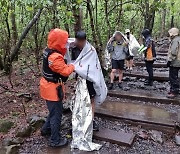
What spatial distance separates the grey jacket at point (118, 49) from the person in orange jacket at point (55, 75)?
339 centimetres

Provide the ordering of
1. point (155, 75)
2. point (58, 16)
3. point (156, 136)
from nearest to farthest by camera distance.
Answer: point (156, 136) < point (58, 16) < point (155, 75)

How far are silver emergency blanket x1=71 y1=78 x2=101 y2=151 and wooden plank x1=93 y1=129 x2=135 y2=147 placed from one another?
0.29m

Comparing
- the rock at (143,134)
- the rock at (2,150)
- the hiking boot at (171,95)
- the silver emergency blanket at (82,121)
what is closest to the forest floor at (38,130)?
the rock at (143,134)

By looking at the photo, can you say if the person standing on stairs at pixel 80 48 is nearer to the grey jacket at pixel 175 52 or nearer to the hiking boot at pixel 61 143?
the hiking boot at pixel 61 143

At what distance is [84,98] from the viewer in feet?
15.9

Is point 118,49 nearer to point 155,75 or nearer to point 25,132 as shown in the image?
point 155,75

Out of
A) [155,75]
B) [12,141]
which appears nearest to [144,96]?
[155,75]

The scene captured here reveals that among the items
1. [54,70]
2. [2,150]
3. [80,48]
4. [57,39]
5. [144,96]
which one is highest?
[57,39]

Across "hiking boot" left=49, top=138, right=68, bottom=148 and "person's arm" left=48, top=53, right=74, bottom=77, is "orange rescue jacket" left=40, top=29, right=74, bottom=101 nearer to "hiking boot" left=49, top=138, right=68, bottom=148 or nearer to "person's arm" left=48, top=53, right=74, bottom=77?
"person's arm" left=48, top=53, right=74, bottom=77

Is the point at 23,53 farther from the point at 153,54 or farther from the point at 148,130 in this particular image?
the point at 148,130

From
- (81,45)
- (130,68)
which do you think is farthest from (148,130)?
(130,68)

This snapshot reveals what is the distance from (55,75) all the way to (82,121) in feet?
3.33

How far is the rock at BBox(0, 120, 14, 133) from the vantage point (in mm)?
5762

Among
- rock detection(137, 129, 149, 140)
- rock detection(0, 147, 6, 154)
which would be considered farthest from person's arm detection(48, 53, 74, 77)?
rock detection(137, 129, 149, 140)
